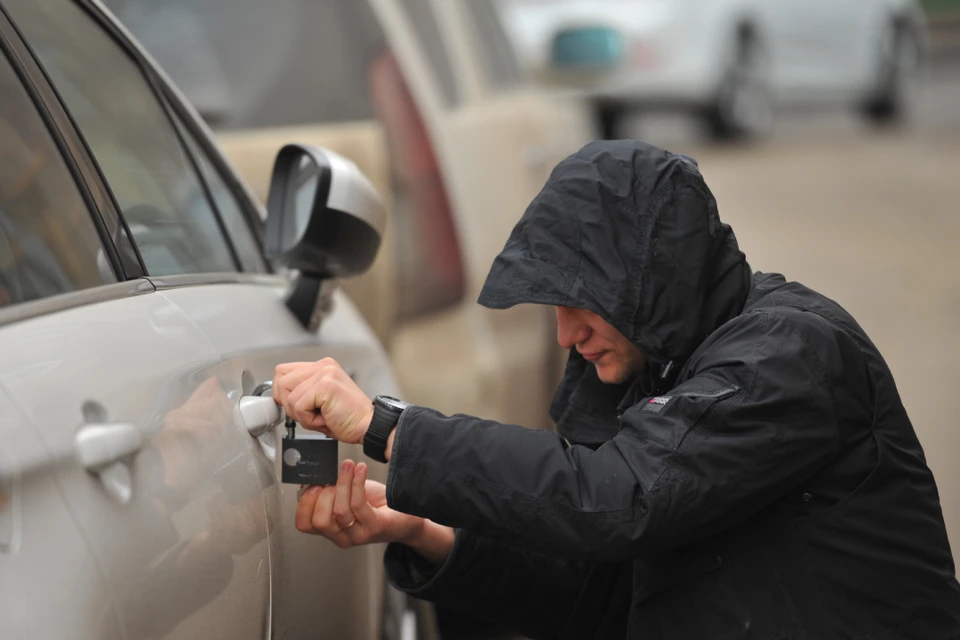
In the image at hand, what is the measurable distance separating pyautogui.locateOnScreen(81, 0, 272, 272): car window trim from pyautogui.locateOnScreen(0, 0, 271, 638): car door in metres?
0.13

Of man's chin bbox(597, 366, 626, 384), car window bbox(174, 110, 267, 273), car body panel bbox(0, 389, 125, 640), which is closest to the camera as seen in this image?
car body panel bbox(0, 389, 125, 640)

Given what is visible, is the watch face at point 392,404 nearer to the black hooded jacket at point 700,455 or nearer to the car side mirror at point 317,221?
the black hooded jacket at point 700,455

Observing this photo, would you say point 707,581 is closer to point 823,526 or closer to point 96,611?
point 823,526

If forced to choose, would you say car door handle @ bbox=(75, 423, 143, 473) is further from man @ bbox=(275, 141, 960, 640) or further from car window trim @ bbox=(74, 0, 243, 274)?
car window trim @ bbox=(74, 0, 243, 274)

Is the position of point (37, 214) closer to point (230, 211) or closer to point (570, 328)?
point (570, 328)

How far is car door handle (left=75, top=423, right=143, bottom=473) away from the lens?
4.53 ft

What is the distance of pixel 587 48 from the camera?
1218 centimetres

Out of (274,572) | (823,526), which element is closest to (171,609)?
(274,572)

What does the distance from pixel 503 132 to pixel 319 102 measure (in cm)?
66

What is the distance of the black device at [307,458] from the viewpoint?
6.52 feet

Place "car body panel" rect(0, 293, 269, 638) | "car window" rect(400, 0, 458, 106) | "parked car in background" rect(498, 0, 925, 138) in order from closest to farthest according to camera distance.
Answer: "car body panel" rect(0, 293, 269, 638), "car window" rect(400, 0, 458, 106), "parked car in background" rect(498, 0, 925, 138)

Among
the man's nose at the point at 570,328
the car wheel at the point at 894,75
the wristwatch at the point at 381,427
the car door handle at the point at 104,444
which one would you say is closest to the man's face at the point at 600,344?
the man's nose at the point at 570,328

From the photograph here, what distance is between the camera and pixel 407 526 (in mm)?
2281

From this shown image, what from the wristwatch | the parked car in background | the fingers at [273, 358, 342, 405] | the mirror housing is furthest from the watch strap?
the parked car in background
